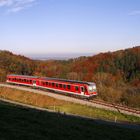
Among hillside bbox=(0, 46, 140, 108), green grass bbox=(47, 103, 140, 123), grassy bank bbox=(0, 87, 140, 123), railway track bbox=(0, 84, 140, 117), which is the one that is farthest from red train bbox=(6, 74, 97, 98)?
hillside bbox=(0, 46, 140, 108)

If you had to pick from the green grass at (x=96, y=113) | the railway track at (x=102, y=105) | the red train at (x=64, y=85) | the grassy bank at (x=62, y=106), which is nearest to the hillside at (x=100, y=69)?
the red train at (x=64, y=85)

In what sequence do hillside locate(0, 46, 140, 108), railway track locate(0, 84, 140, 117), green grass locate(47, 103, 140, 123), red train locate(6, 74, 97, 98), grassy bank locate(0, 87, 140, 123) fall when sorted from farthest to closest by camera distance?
hillside locate(0, 46, 140, 108) → red train locate(6, 74, 97, 98) → railway track locate(0, 84, 140, 117) → grassy bank locate(0, 87, 140, 123) → green grass locate(47, 103, 140, 123)

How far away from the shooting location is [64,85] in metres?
40.5

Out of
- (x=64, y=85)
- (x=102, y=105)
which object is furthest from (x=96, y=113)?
(x=64, y=85)

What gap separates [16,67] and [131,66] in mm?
44582

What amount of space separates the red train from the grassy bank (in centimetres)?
249

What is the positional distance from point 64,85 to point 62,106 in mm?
5813

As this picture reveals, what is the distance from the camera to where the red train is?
121 ft

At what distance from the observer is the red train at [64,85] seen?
A: 3691cm

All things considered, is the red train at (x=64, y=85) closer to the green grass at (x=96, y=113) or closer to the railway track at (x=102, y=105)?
the railway track at (x=102, y=105)

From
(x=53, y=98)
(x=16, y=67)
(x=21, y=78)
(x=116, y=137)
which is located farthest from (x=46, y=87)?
(x=16, y=67)

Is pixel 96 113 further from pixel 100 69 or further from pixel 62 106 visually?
pixel 100 69

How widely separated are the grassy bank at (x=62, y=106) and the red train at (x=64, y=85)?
249 cm

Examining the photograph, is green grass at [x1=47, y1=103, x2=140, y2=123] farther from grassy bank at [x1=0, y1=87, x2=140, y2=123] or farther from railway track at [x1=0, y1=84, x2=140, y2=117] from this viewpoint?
railway track at [x1=0, y1=84, x2=140, y2=117]
